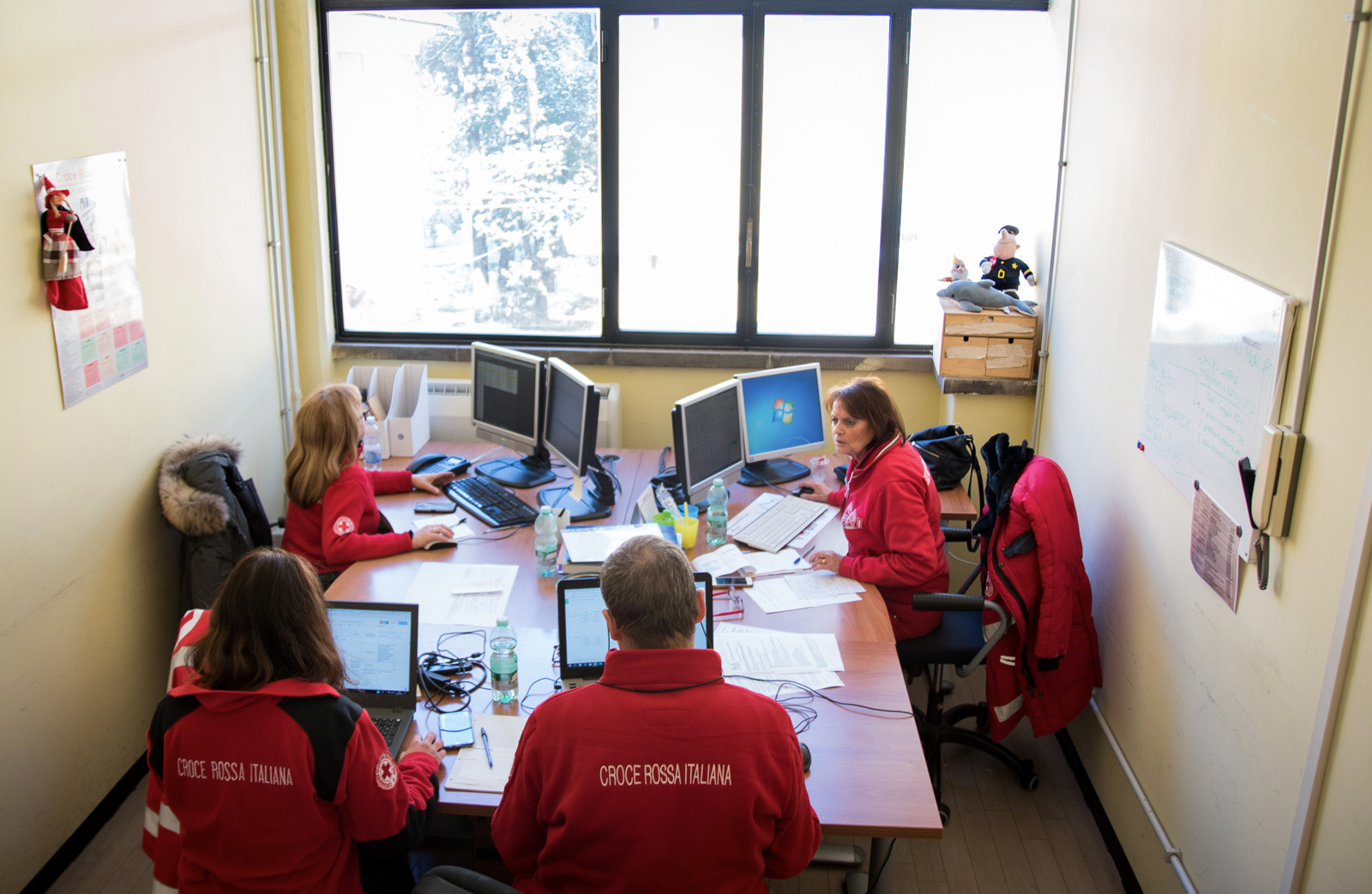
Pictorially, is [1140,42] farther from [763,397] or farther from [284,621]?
[284,621]

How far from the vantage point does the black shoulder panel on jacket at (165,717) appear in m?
1.91

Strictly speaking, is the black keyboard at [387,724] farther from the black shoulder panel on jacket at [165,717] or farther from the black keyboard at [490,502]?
the black keyboard at [490,502]

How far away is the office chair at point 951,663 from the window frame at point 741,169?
5.43 ft

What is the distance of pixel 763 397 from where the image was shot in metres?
4.05

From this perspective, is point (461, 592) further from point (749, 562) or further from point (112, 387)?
point (112, 387)

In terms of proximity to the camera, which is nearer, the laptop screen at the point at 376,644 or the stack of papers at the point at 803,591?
the laptop screen at the point at 376,644

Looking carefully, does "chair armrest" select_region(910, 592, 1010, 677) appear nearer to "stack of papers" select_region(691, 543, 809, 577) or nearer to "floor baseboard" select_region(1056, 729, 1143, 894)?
"stack of papers" select_region(691, 543, 809, 577)

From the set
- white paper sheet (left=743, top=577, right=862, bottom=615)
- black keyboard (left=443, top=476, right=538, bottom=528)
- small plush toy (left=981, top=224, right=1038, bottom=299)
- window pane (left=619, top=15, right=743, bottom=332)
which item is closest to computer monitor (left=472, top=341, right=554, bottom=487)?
black keyboard (left=443, top=476, right=538, bottom=528)

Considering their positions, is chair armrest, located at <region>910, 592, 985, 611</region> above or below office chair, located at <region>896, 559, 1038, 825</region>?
above

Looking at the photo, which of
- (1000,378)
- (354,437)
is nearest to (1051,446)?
(1000,378)

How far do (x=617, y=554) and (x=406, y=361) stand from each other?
309 centimetres

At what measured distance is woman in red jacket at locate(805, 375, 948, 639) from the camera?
3170 mm

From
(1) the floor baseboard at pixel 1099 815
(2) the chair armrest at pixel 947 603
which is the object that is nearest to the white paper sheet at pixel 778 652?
(2) the chair armrest at pixel 947 603

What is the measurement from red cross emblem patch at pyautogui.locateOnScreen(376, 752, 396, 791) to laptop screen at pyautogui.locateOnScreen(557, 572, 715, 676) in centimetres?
56
